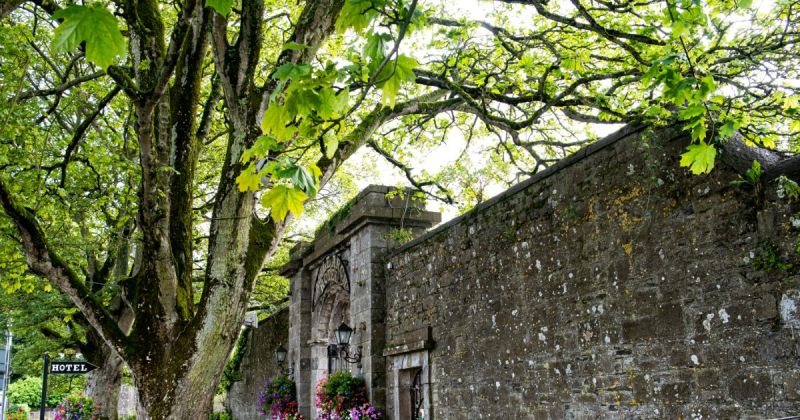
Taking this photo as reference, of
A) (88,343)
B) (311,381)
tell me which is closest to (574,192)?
(311,381)

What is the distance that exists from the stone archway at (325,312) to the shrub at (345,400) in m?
1.41

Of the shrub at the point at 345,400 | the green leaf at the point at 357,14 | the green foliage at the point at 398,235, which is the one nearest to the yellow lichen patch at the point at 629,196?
the green leaf at the point at 357,14

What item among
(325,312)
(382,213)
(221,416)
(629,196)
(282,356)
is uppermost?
(382,213)

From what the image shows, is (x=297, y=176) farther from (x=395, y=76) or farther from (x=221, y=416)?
(x=221, y=416)

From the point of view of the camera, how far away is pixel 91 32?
2.00m

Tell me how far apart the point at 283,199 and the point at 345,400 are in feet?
24.0

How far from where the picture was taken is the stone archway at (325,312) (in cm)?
1140

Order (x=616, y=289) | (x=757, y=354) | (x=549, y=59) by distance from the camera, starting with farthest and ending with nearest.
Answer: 1. (x=549, y=59)
2. (x=616, y=289)
3. (x=757, y=354)

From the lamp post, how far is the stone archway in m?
1.13

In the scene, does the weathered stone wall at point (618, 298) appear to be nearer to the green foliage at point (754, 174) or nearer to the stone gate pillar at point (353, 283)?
the green foliage at point (754, 174)

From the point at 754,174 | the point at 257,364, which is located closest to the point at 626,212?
the point at 754,174

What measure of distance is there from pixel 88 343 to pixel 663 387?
41.0 feet

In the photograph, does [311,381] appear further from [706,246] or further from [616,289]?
[706,246]

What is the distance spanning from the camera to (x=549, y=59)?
9203 millimetres
